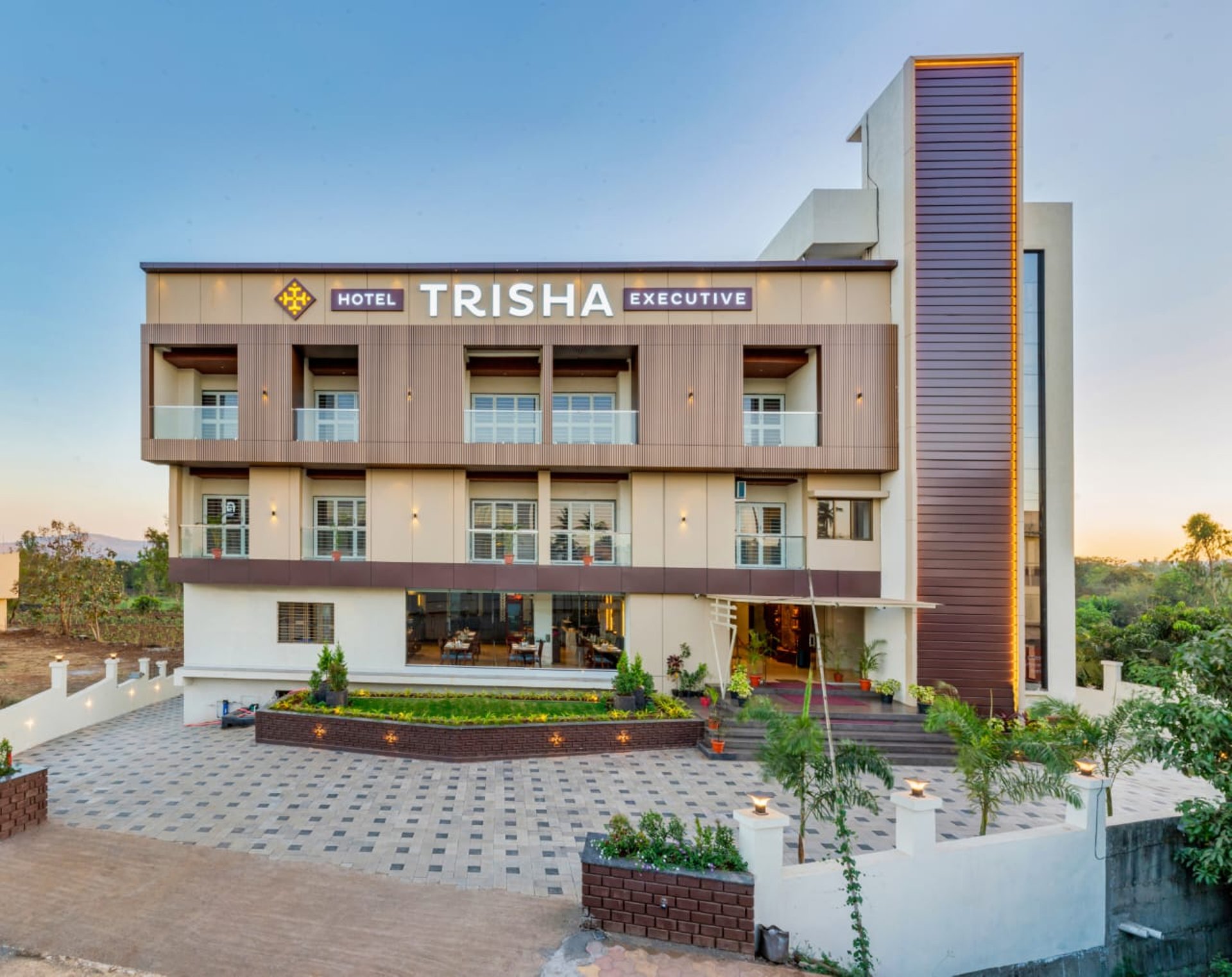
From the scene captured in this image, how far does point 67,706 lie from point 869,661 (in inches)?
789

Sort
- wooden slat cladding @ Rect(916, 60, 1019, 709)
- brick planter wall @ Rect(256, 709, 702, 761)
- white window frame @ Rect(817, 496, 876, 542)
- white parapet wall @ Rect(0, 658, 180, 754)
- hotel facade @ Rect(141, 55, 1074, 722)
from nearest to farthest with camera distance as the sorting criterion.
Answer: brick planter wall @ Rect(256, 709, 702, 761)
white parapet wall @ Rect(0, 658, 180, 754)
wooden slat cladding @ Rect(916, 60, 1019, 709)
hotel facade @ Rect(141, 55, 1074, 722)
white window frame @ Rect(817, 496, 876, 542)

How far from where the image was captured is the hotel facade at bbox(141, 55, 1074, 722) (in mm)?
13117

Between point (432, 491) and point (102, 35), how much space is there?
20.5 m

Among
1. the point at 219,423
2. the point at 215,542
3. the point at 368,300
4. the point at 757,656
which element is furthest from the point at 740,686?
the point at 219,423

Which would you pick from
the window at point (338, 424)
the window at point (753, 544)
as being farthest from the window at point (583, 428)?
the window at point (338, 424)

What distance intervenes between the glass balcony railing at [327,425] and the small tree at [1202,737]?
1675 cm

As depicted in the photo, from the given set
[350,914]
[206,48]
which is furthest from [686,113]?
[350,914]

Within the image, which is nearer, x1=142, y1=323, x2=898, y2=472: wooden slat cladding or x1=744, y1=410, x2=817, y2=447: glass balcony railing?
x1=142, y1=323, x2=898, y2=472: wooden slat cladding

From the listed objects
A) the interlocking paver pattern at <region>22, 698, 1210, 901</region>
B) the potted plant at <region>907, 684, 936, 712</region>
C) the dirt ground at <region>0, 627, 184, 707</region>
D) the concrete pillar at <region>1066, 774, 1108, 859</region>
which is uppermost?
the concrete pillar at <region>1066, 774, 1108, 859</region>

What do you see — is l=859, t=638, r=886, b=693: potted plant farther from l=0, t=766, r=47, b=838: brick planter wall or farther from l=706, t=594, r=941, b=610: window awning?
l=0, t=766, r=47, b=838: brick planter wall

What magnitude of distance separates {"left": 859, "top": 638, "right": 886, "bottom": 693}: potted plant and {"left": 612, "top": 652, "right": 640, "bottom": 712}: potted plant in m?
6.25

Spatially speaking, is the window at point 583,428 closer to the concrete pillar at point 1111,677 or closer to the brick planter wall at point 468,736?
the brick planter wall at point 468,736

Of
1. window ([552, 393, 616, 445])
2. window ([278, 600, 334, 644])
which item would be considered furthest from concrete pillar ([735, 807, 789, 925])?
window ([278, 600, 334, 644])

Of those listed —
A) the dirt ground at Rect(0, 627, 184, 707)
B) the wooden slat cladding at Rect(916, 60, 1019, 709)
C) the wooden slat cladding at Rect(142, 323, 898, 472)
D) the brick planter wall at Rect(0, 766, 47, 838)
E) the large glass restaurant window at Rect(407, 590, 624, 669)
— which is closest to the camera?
the brick planter wall at Rect(0, 766, 47, 838)
